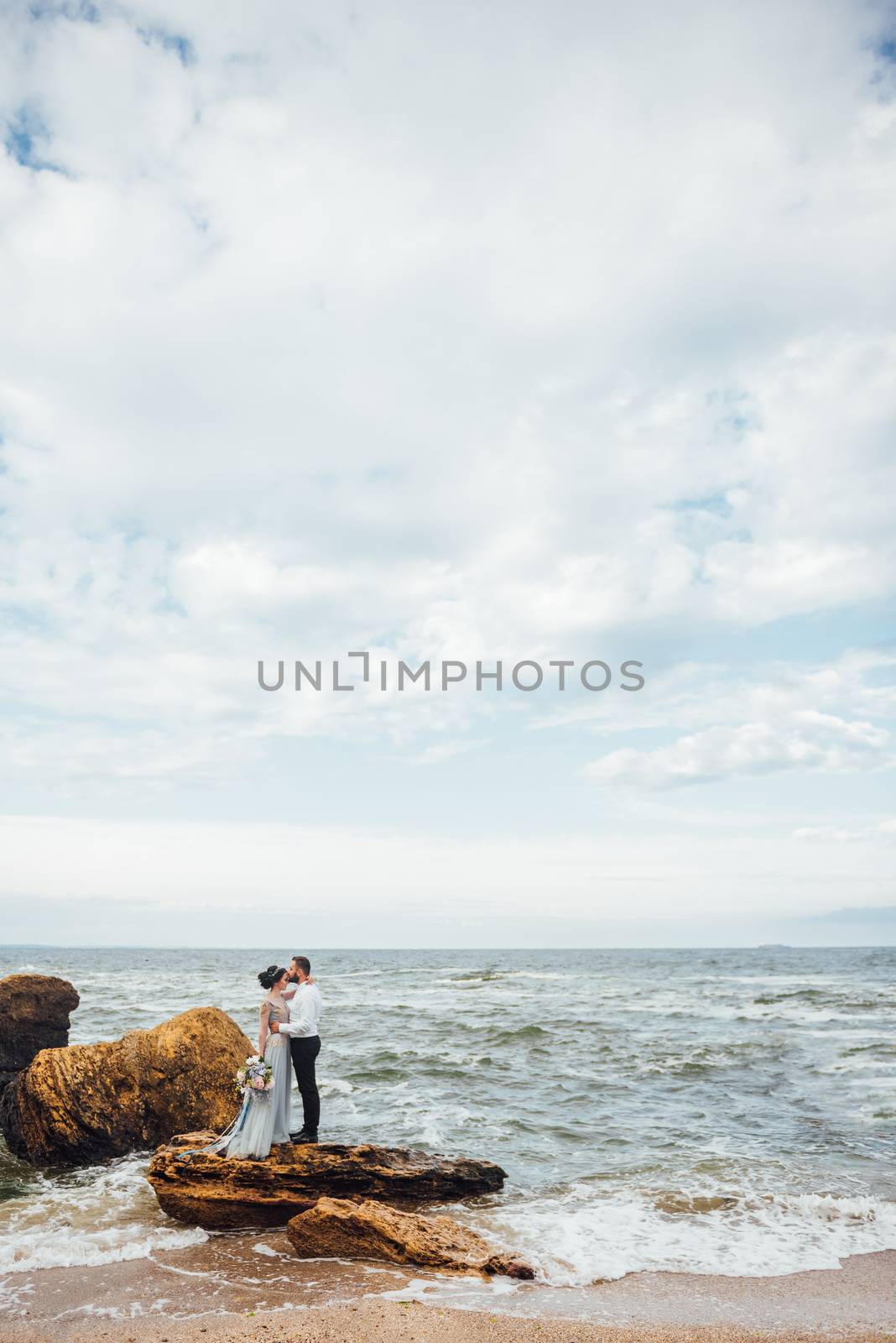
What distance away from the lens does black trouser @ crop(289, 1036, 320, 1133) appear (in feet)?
31.1

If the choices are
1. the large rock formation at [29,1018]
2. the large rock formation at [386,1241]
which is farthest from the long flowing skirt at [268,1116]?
the large rock formation at [29,1018]

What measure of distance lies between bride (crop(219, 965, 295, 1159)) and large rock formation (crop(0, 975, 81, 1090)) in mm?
6121

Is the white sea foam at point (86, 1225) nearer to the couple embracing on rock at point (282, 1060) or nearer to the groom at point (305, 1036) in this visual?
the couple embracing on rock at point (282, 1060)

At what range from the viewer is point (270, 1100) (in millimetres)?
8883

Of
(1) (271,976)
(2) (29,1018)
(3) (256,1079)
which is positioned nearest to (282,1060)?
(3) (256,1079)

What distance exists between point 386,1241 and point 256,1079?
2108 mm

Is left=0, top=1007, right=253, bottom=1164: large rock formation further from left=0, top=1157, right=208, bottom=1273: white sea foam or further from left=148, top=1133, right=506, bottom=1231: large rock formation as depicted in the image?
left=148, top=1133, right=506, bottom=1231: large rock formation

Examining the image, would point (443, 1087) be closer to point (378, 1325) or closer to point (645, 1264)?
point (645, 1264)

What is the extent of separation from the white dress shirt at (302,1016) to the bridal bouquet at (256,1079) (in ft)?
1.82

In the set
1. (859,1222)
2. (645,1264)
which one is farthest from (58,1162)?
(859,1222)

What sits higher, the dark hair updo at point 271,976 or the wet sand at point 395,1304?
the dark hair updo at point 271,976

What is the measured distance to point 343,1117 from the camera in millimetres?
12859

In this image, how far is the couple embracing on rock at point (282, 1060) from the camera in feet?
28.6

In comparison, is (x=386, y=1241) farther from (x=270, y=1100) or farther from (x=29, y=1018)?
(x=29, y=1018)
